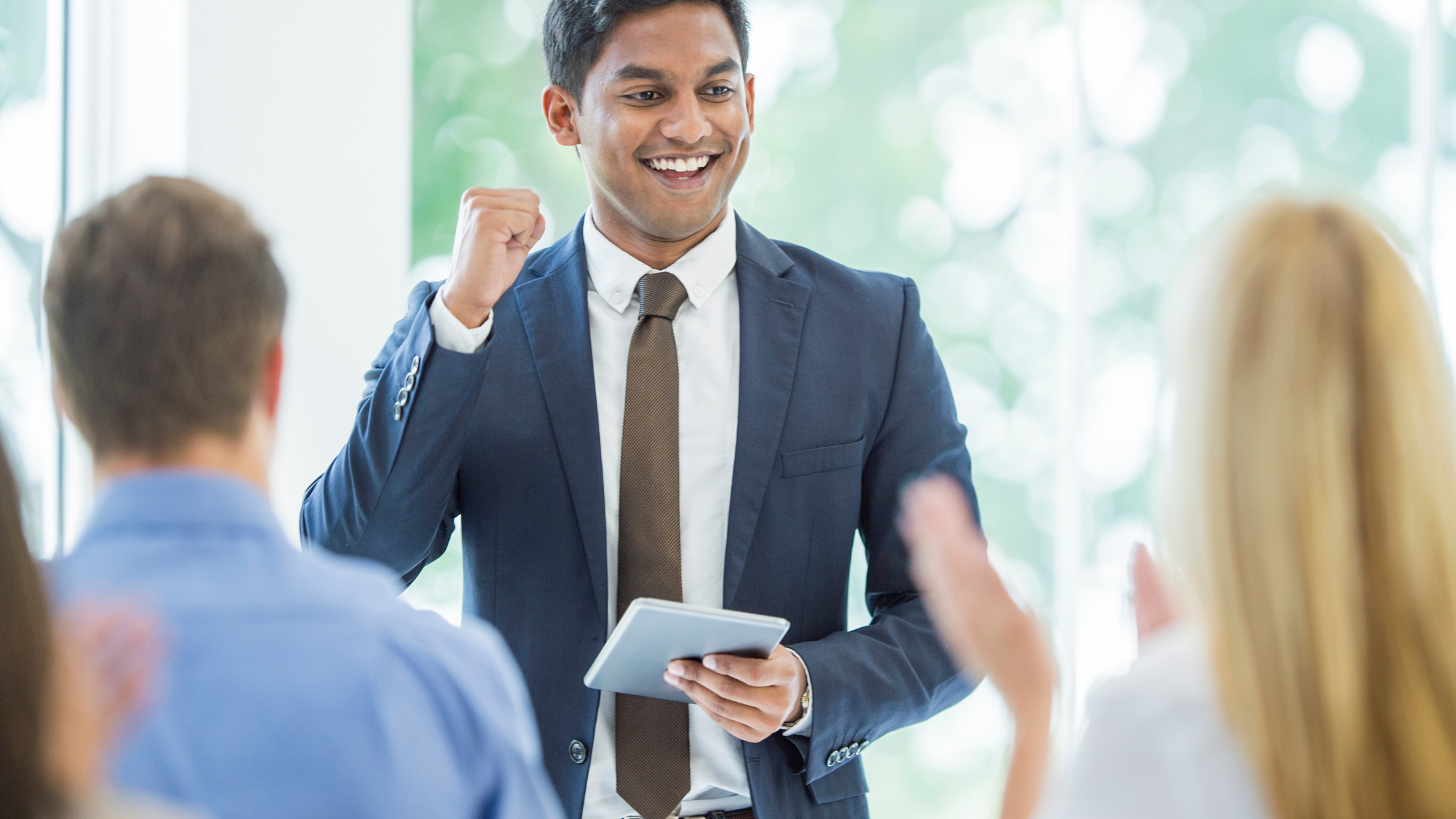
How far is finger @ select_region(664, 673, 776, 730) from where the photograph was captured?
61.0 inches

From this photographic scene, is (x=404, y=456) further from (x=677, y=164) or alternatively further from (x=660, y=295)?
(x=677, y=164)

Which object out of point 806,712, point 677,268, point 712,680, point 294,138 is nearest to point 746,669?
point 712,680

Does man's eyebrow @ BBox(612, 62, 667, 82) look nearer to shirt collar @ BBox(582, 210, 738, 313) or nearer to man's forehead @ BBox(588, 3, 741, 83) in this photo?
man's forehead @ BBox(588, 3, 741, 83)

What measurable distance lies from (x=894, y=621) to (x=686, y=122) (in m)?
0.79

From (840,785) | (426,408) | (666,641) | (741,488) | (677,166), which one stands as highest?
(677,166)

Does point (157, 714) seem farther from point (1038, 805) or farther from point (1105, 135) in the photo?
point (1105, 135)

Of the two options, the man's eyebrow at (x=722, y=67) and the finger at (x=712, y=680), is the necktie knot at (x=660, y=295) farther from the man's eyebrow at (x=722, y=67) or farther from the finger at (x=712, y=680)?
the finger at (x=712, y=680)

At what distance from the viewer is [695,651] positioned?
1.53 m

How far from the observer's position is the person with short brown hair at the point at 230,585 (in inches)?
33.6

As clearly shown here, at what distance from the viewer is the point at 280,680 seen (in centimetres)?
86

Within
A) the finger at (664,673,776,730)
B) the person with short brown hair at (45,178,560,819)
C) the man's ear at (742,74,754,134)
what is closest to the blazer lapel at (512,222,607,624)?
the finger at (664,673,776,730)

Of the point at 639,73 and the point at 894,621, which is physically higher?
the point at 639,73

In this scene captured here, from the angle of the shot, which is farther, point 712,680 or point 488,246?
point 488,246

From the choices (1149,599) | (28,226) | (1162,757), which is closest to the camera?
(1162,757)
